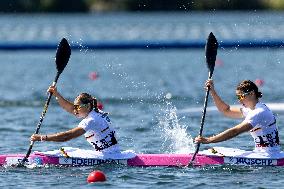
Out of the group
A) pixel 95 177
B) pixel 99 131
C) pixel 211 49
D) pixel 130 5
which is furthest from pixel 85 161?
pixel 130 5

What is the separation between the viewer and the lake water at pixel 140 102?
44.7ft

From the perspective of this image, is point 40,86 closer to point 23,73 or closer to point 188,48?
point 23,73

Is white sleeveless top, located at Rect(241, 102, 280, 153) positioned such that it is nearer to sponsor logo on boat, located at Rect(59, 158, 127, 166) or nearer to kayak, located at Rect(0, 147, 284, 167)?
kayak, located at Rect(0, 147, 284, 167)

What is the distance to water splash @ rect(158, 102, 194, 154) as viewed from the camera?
16645mm

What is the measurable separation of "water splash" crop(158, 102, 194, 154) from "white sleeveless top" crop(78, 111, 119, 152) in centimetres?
175

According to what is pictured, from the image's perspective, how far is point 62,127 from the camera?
20.3 m

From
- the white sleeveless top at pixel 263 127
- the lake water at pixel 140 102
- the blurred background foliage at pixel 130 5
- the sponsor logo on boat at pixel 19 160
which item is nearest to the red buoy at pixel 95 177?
the lake water at pixel 140 102

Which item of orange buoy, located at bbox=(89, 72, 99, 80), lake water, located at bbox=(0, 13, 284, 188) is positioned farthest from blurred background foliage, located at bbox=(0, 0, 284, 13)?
orange buoy, located at bbox=(89, 72, 99, 80)

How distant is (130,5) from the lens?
7300 centimetres

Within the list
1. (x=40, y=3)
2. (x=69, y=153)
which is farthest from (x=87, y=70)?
(x=40, y=3)

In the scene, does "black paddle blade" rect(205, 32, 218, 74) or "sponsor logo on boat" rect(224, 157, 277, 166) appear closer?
"sponsor logo on boat" rect(224, 157, 277, 166)

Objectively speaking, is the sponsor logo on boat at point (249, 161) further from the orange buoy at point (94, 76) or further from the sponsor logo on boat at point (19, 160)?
the orange buoy at point (94, 76)

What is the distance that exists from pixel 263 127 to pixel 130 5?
59340mm

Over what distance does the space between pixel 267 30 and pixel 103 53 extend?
29.1ft
